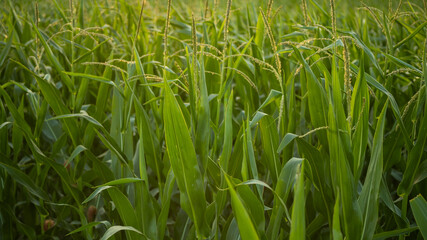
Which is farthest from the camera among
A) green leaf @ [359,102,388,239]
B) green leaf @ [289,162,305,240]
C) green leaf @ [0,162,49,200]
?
green leaf @ [0,162,49,200]

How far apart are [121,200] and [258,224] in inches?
11.5

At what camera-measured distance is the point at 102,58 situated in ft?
6.52

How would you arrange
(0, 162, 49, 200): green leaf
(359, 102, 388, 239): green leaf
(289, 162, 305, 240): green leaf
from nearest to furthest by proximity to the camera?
(289, 162, 305, 240): green leaf, (359, 102, 388, 239): green leaf, (0, 162, 49, 200): green leaf

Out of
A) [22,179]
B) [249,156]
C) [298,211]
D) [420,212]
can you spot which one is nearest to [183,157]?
[249,156]

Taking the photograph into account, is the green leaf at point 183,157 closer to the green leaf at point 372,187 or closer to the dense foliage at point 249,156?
the dense foliage at point 249,156

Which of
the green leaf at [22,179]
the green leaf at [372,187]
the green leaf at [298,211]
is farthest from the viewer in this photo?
the green leaf at [22,179]

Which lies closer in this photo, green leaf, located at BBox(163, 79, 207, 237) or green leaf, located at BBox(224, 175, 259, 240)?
green leaf, located at BBox(224, 175, 259, 240)

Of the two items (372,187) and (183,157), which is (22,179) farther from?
(372,187)

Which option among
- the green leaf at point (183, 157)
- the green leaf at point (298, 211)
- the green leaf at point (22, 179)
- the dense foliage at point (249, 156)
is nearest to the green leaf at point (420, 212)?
the dense foliage at point (249, 156)

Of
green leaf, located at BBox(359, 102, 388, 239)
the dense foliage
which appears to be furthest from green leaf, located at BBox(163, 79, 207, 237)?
green leaf, located at BBox(359, 102, 388, 239)

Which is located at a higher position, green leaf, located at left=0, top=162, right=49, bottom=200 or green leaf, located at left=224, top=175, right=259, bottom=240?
green leaf, located at left=224, top=175, right=259, bottom=240

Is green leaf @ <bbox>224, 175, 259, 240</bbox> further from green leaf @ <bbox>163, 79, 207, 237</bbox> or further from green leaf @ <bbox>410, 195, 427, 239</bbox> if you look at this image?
green leaf @ <bbox>410, 195, 427, 239</bbox>

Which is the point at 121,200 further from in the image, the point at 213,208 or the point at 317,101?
the point at 317,101

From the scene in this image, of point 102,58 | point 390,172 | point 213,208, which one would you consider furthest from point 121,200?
point 102,58
